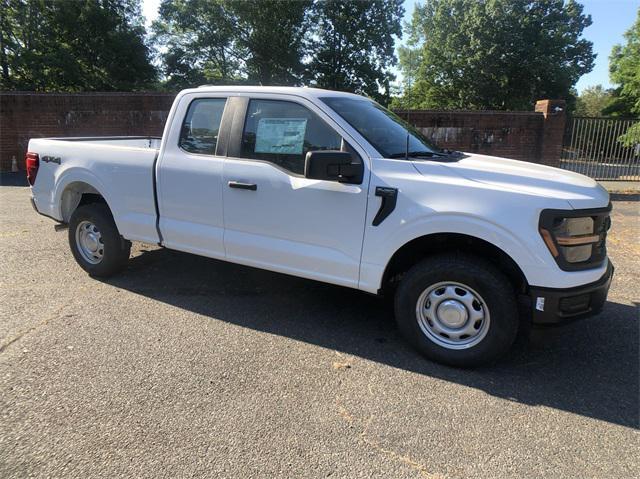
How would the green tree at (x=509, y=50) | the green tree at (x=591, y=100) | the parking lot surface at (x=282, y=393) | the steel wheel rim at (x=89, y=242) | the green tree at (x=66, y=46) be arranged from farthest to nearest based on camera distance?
the green tree at (x=591, y=100)
the green tree at (x=509, y=50)
the green tree at (x=66, y=46)
the steel wheel rim at (x=89, y=242)
the parking lot surface at (x=282, y=393)

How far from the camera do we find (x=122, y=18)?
107 ft

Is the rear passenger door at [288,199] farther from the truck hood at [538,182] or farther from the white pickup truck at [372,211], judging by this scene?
the truck hood at [538,182]

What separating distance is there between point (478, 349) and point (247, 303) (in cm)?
221

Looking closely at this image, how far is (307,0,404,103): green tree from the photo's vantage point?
120 feet

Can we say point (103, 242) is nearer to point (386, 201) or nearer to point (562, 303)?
point (386, 201)

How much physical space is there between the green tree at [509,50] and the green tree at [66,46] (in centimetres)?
2641

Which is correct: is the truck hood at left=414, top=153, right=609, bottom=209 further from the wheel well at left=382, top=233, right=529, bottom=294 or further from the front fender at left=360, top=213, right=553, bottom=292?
the wheel well at left=382, top=233, right=529, bottom=294

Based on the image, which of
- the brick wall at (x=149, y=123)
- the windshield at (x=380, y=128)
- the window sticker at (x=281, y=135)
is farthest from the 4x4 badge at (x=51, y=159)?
the brick wall at (x=149, y=123)

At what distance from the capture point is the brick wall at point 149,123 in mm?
12812

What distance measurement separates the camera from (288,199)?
3750 millimetres

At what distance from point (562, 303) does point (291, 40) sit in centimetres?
3724

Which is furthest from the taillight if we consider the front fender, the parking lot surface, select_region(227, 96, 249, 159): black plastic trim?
the front fender

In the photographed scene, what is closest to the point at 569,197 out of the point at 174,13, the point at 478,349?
the point at 478,349

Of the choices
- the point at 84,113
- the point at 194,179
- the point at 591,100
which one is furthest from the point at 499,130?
the point at 591,100
